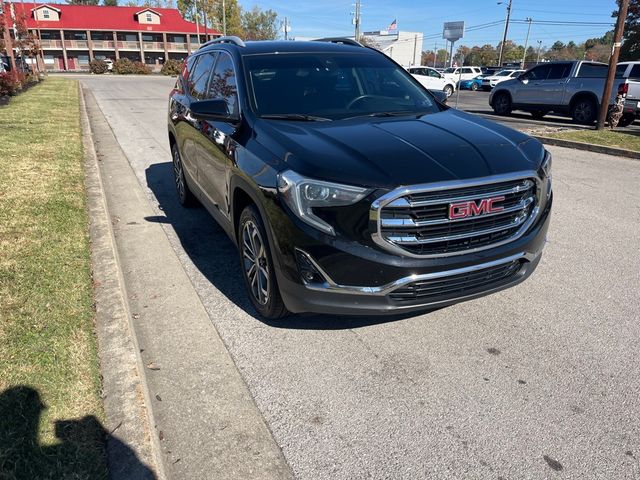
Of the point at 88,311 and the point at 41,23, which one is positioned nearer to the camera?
the point at 88,311

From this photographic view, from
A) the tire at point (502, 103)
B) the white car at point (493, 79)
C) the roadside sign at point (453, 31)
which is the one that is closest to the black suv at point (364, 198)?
the tire at point (502, 103)

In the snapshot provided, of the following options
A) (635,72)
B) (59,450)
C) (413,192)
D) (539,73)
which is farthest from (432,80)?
(59,450)

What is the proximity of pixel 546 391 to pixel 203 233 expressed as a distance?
3785 millimetres

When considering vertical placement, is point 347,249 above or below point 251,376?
above

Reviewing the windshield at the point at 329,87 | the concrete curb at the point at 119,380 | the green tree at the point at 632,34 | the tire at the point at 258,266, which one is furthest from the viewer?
the green tree at the point at 632,34

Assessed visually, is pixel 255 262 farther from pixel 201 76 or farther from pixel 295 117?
pixel 201 76

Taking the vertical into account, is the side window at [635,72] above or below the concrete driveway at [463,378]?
above

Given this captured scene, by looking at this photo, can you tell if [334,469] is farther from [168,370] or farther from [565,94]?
[565,94]

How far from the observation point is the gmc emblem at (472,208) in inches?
113

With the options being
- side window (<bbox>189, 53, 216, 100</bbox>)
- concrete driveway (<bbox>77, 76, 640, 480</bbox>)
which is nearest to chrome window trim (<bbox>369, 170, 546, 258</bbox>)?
concrete driveway (<bbox>77, 76, 640, 480</bbox>)

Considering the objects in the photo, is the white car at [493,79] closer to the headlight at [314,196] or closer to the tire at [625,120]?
the tire at [625,120]

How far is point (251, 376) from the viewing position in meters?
3.06

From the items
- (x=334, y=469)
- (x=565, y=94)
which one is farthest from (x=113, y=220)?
(x=565, y=94)

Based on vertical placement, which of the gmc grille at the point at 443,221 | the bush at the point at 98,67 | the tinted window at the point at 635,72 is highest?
the tinted window at the point at 635,72
